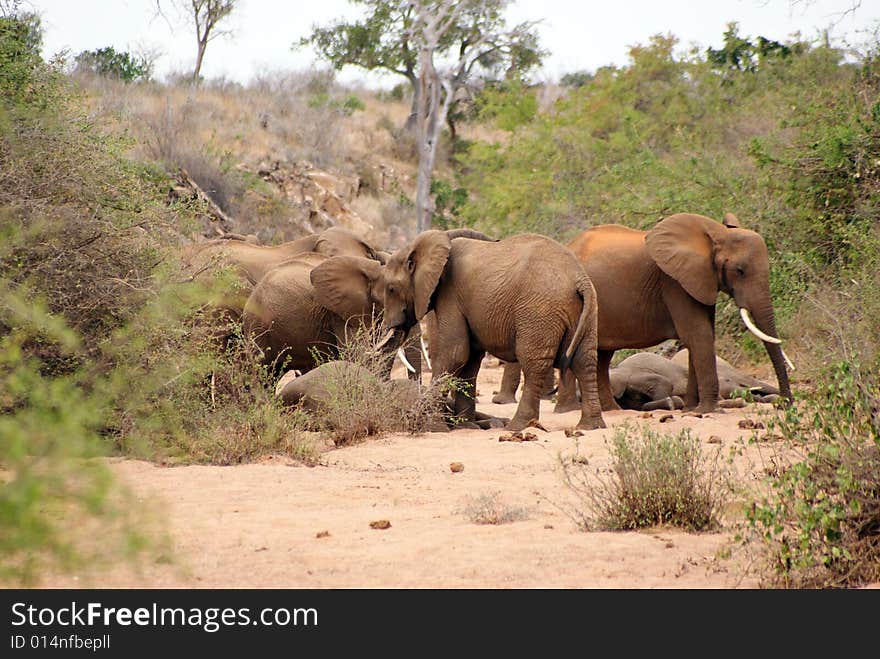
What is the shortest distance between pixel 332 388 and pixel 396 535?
3975mm

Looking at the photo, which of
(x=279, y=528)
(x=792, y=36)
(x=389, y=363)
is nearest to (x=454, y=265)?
(x=389, y=363)

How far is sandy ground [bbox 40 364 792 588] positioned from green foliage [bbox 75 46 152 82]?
28.4 meters

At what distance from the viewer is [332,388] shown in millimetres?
9836

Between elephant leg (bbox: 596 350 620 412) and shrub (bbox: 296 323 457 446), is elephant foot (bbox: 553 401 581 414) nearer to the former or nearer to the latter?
elephant leg (bbox: 596 350 620 412)

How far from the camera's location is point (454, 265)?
11359 mm

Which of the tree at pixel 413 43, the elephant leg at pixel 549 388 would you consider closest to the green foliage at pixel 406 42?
the tree at pixel 413 43

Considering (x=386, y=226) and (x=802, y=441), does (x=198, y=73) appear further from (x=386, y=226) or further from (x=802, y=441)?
(x=802, y=441)

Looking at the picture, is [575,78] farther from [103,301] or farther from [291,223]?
[103,301]

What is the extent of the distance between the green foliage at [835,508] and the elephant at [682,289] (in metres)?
6.49

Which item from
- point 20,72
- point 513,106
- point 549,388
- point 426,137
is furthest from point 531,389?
point 513,106

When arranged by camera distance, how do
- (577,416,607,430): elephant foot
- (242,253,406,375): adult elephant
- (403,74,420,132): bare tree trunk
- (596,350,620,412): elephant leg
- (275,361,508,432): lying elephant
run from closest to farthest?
1. (275,361,508,432): lying elephant
2. (577,416,607,430): elephant foot
3. (242,253,406,375): adult elephant
4. (596,350,620,412): elephant leg
5. (403,74,420,132): bare tree trunk

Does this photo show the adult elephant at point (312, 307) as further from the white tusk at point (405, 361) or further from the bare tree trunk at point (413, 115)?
the bare tree trunk at point (413, 115)

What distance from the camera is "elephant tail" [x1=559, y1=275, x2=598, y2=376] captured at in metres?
10.8

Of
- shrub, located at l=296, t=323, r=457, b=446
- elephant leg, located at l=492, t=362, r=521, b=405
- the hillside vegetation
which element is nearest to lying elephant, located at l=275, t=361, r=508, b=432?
shrub, located at l=296, t=323, r=457, b=446
